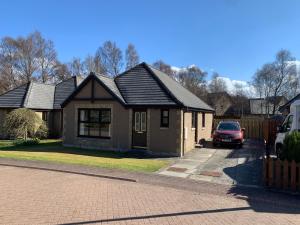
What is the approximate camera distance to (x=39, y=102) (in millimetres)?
27234

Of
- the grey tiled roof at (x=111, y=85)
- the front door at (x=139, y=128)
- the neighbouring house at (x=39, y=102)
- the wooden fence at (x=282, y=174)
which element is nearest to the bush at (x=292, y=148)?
the wooden fence at (x=282, y=174)

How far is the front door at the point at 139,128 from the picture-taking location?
745 inches

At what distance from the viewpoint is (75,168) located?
12.9 metres

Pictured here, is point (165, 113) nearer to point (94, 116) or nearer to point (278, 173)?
point (94, 116)

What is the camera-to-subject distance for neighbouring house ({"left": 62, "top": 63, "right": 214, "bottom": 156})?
17.8m

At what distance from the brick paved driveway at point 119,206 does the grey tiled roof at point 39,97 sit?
16.7 metres

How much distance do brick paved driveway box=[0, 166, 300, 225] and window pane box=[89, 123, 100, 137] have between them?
9.28m

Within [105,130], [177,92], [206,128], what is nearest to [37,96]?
[105,130]

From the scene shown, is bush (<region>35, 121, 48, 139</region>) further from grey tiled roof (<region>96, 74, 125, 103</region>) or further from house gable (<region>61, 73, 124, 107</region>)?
grey tiled roof (<region>96, 74, 125, 103</region>)

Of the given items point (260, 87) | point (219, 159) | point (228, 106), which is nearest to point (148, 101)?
point (219, 159)

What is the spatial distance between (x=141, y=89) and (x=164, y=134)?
3.54m

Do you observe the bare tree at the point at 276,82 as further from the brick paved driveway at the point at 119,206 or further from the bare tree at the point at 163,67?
the brick paved driveway at the point at 119,206

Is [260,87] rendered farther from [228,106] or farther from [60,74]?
[60,74]

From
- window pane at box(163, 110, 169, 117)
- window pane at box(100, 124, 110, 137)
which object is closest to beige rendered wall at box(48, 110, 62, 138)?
window pane at box(100, 124, 110, 137)
